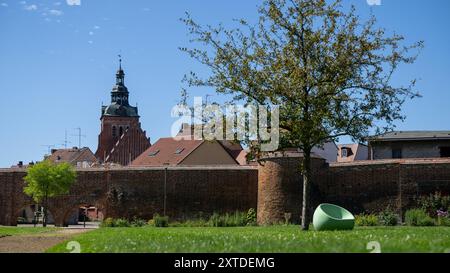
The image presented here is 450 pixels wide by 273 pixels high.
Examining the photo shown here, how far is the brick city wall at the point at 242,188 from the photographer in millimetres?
36656

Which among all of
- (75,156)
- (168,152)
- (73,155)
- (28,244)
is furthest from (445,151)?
(73,155)

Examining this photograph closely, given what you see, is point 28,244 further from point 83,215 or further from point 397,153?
point 83,215

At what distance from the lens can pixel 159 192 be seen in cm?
4188

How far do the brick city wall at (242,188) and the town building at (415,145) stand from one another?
10125mm

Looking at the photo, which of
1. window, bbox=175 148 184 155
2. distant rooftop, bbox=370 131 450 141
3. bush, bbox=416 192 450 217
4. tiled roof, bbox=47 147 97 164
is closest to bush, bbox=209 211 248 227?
bush, bbox=416 192 450 217

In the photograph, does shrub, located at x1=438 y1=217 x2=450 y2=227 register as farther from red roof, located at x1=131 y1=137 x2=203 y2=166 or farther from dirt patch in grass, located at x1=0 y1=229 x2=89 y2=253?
red roof, located at x1=131 y1=137 x2=203 y2=166

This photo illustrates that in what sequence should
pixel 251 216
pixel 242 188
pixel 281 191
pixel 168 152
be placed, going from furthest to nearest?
pixel 168 152 → pixel 242 188 → pixel 251 216 → pixel 281 191

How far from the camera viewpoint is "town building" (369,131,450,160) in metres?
47.8

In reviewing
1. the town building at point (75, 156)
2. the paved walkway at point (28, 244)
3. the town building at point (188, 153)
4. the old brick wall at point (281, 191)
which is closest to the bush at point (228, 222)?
the old brick wall at point (281, 191)

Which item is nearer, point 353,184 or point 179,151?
point 353,184

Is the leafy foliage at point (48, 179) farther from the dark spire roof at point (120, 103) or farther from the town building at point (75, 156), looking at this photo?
the dark spire roof at point (120, 103)

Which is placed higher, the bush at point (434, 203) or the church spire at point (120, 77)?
the church spire at point (120, 77)

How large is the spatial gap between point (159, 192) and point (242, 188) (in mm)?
5116
